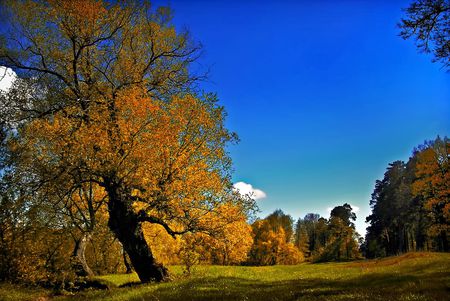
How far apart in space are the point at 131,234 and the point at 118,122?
695 cm

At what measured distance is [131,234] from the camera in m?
18.9

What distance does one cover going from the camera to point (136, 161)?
16172 millimetres

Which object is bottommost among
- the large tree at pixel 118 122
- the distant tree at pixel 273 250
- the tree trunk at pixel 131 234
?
the distant tree at pixel 273 250

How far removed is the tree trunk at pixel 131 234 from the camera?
1867 cm

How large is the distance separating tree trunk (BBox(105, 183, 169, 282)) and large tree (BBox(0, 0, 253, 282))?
59 millimetres

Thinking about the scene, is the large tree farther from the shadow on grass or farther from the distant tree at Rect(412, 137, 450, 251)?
the distant tree at Rect(412, 137, 450, 251)

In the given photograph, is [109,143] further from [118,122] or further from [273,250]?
[273,250]

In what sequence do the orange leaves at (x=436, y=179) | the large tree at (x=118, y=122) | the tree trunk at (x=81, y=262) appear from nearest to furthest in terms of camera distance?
1. the large tree at (x=118, y=122)
2. the tree trunk at (x=81, y=262)
3. the orange leaves at (x=436, y=179)

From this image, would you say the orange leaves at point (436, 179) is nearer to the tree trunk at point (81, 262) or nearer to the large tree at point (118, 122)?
the large tree at point (118, 122)

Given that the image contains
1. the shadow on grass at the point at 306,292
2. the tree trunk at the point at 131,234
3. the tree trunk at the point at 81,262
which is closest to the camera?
the shadow on grass at the point at 306,292

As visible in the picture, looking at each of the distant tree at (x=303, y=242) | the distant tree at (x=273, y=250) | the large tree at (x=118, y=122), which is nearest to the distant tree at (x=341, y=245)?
the distant tree at (x=273, y=250)

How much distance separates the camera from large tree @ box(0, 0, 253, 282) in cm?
1598

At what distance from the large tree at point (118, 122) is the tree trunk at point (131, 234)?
0.19ft

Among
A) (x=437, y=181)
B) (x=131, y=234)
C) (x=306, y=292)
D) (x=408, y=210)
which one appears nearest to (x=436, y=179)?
(x=437, y=181)
